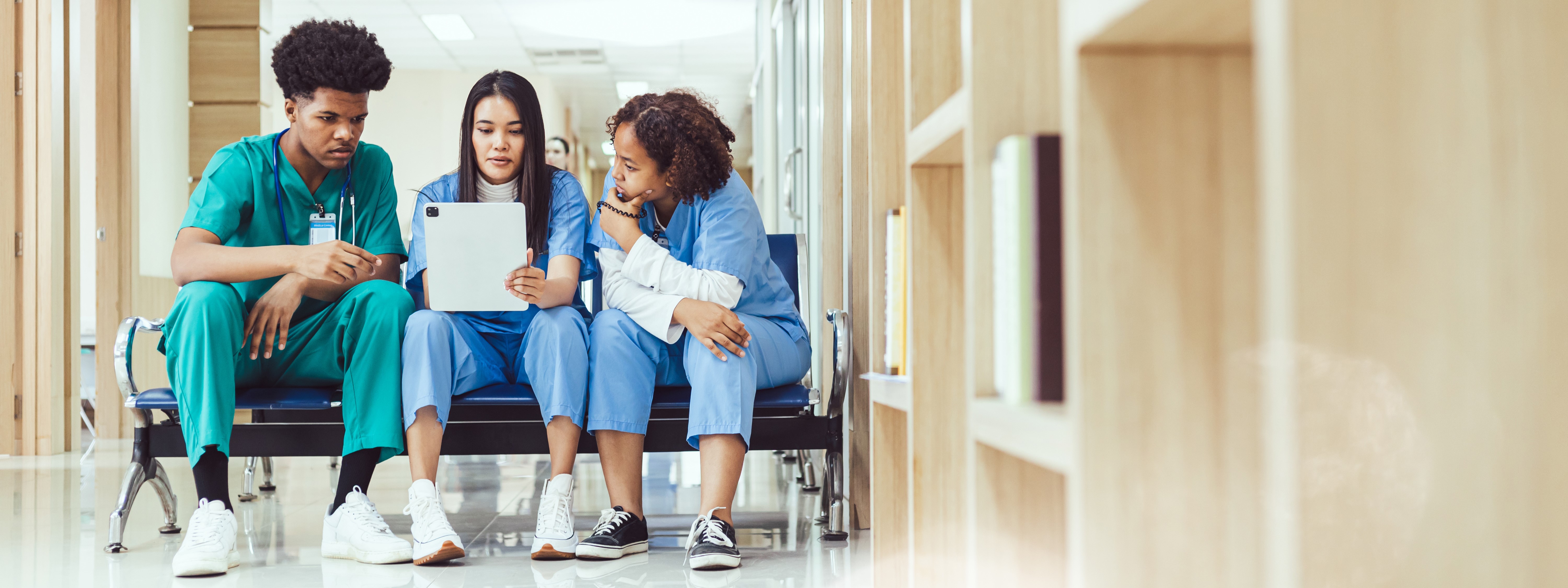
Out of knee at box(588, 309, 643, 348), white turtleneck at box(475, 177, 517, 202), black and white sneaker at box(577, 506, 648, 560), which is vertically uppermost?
white turtleneck at box(475, 177, 517, 202)

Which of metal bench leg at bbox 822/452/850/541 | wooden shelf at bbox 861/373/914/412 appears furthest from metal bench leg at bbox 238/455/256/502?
wooden shelf at bbox 861/373/914/412

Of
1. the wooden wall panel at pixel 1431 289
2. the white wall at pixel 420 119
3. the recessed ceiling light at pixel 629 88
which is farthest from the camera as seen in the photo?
the recessed ceiling light at pixel 629 88

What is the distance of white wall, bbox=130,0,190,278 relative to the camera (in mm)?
4348

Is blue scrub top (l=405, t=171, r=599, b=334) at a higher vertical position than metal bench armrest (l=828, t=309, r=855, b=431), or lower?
higher

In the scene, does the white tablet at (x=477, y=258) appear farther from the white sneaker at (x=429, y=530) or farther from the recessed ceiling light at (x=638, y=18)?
the recessed ceiling light at (x=638, y=18)

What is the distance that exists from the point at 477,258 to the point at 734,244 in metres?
0.43

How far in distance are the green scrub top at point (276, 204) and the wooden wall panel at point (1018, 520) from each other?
1421 mm

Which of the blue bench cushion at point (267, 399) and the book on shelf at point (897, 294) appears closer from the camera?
the book on shelf at point (897, 294)

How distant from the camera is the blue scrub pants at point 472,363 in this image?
5.54ft

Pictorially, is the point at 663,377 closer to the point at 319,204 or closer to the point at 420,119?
the point at 319,204

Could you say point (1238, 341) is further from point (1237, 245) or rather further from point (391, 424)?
point (391, 424)

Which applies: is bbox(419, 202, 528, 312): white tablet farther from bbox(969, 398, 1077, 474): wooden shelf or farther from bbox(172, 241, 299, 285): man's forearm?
bbox(969, 398, 1077, 474): wooden shelf

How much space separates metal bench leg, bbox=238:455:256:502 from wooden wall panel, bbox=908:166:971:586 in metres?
1.96

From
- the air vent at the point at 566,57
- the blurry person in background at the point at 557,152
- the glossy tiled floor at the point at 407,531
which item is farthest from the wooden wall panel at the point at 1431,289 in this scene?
the air vent at the point at 566,57
